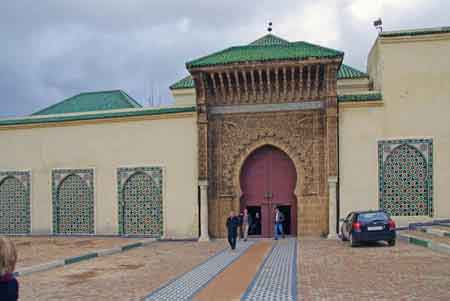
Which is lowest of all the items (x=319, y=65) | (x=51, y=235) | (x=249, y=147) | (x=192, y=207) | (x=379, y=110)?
(x=51, y=235)

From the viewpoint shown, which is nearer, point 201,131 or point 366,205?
point 366,205

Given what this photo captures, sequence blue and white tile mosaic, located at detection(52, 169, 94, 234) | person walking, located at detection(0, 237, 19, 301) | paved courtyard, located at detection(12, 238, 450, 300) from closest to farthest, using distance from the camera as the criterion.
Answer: person walking, located at detection(0, 237, 19, 301)
paved courtyard, located at detection(12, 238, 450, 300)
blue and white tile mosaic, located at detection(52, 169, 94, 234)

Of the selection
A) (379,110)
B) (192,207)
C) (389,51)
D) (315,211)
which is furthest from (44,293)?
(389,51)

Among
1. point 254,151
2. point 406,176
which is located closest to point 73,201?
point 254,151

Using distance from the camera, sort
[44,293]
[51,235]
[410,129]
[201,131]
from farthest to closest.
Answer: [51,235] → [201,131] → [410,129] → [44,293]

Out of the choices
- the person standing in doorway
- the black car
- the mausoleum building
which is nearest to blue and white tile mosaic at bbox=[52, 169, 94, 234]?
the mausoleum building

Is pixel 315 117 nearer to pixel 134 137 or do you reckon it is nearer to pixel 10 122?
pixel 134 137

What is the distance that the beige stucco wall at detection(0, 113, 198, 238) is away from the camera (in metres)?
14.1

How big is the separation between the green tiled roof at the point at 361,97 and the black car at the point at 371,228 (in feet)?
11.3

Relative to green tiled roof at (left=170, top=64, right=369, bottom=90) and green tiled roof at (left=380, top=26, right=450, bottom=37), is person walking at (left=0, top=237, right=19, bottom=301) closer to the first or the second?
green tiled roof at (left=380, top=26, right=450, bottom=37)

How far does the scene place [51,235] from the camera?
1525cm

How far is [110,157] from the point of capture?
14.8 meters

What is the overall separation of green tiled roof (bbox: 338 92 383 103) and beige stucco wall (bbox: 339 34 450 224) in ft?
0.63

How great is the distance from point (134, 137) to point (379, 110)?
7.04 m
